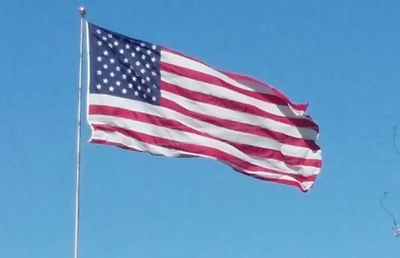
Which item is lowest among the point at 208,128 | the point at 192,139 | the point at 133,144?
the point at 133,144

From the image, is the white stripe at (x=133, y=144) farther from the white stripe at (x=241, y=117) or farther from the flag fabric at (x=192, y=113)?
the white stripe at (x=241, y=117)

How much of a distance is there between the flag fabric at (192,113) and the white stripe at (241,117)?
19mm

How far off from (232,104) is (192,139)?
4.43ft

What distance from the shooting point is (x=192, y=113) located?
108ft

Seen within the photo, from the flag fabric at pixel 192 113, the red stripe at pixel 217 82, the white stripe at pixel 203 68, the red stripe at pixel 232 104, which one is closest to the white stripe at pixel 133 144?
the flag fabric at pixel 192 113

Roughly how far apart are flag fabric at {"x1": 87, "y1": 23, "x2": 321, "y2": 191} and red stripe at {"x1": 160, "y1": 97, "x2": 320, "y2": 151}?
2cm

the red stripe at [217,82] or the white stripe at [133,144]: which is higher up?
the red stripe at [217,82]

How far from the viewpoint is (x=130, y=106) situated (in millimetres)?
32031

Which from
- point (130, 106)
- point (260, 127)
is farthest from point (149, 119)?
point (260, 127)

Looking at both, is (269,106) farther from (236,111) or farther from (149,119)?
(149,119)

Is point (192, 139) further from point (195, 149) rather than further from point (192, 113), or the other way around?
point (192, 113)

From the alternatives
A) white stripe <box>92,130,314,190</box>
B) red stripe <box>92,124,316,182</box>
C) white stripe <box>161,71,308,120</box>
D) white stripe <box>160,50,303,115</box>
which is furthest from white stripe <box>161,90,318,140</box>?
white stripe <box>92,130,314,190</box>

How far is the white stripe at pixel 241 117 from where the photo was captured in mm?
33062

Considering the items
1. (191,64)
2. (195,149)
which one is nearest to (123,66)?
(191,64)
